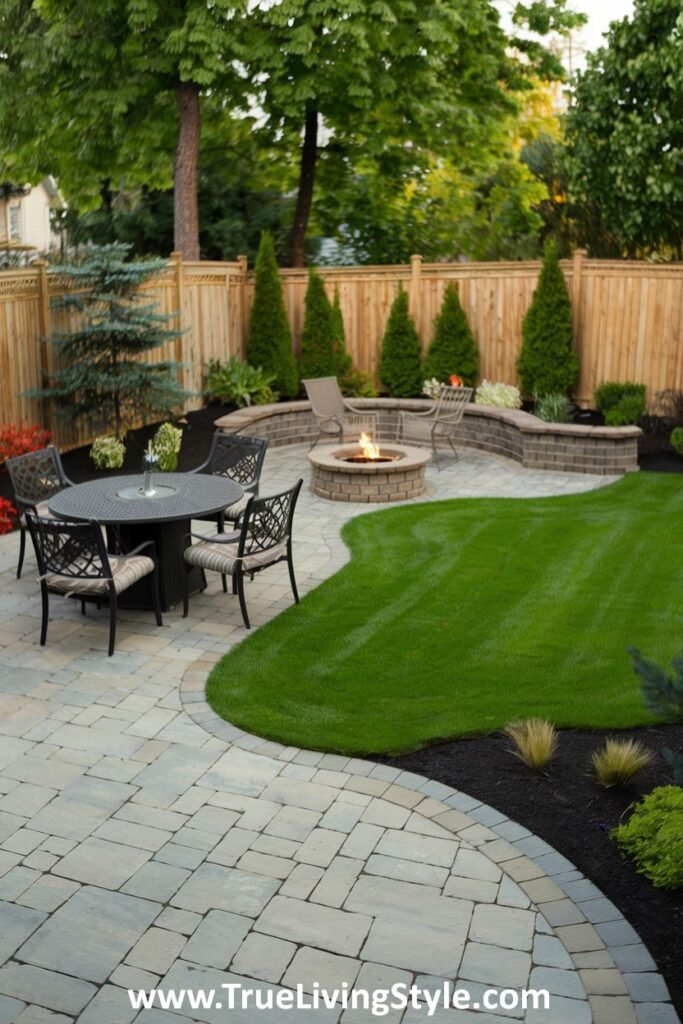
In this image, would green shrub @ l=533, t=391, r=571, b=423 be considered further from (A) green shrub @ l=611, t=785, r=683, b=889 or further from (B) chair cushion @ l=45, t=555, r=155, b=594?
(A) green shrub @ l=611, t=785, r=683, b=889

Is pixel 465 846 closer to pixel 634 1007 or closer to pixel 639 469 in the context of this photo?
pixel 634 1007

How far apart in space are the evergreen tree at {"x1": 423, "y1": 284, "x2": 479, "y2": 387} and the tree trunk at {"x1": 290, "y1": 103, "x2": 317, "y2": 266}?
17.4 feet

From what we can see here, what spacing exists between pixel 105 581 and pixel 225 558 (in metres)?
1.02

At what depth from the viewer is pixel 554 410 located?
1496 centimetres

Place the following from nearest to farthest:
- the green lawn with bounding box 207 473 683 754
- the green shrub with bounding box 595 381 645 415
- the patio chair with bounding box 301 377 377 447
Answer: the green lawn with bounding box 207 473 683 754, the patio chair with bounding box 301 377 377 447, the green shrub with bounding box 595 381 645 415

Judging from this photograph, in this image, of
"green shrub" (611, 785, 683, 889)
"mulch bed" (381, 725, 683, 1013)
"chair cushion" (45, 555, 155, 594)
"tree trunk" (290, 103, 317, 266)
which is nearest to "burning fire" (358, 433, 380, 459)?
"chair cushion" (45, 555, 155, 594)

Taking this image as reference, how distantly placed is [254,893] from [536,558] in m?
5.79

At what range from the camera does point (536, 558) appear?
32.8 feet

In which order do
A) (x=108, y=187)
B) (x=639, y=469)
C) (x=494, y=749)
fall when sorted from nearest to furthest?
(x=494, y=749) → (x=639, y=469) → (x=108, y=187)

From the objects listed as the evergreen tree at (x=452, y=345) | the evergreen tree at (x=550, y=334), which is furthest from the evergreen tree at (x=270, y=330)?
the evergreen tree at (x=550, y=334)

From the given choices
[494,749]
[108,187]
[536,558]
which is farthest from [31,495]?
[108,187]

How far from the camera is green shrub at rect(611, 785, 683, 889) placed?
188 inches

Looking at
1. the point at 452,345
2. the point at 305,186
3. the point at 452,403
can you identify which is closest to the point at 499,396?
the point at 452,403

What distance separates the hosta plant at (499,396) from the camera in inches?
628
